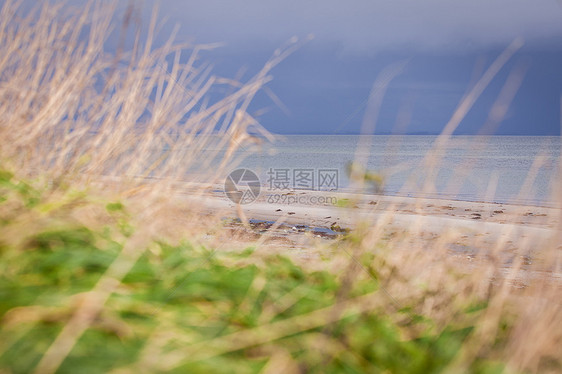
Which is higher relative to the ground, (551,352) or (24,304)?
(24,304)

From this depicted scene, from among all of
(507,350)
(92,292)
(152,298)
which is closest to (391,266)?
(507,350)

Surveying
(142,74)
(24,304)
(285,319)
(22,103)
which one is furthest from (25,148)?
(285,319)

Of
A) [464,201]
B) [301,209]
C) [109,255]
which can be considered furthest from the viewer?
[464,201]

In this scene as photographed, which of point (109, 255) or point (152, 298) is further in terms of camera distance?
point (109, 255)

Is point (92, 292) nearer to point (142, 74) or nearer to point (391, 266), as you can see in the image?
point (391, 266)

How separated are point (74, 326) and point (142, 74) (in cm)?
165

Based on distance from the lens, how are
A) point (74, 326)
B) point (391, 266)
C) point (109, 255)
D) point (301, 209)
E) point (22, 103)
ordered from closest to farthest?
point (74, 326) < point (109, 255) < point (391, 266) < point (22, 103) < point (301, 209)

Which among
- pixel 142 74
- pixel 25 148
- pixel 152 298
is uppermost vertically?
pixel 142 74

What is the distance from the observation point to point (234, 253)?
6.38ft

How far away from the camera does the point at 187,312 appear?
51.3 inches

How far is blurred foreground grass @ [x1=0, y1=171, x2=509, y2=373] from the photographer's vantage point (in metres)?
1.09

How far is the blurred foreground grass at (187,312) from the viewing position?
1094 mm

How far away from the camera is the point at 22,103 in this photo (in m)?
2.48

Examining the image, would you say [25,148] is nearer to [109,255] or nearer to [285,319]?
[109,255]
